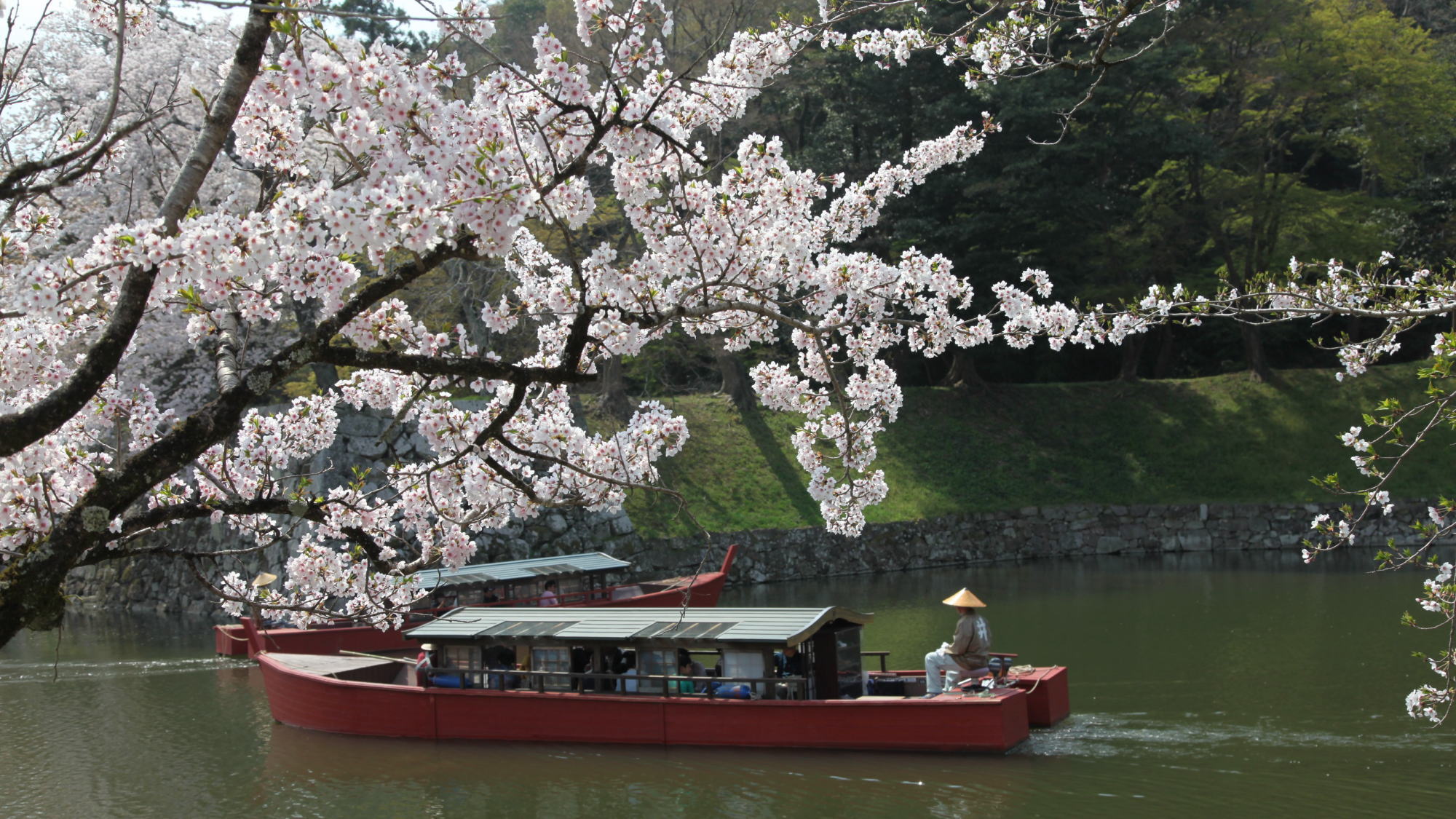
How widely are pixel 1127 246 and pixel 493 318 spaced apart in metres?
26.2

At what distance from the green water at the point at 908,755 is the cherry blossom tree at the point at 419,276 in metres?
3.22

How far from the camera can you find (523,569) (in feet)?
63.6

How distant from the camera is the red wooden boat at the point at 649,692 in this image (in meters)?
11.7

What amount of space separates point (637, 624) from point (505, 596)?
22.0ft

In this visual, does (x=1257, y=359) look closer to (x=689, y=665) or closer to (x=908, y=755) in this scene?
(x=908, y=755)

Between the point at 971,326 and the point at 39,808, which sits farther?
the point at 39,808

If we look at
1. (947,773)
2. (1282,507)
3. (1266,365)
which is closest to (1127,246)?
(1266,365)

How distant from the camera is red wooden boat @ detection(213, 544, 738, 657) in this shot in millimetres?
18172

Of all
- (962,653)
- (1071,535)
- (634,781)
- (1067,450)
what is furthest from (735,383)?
(634,781)

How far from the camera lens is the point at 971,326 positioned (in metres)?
8.55

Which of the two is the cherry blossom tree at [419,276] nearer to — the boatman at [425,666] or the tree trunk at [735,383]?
the boatman at [425,666]

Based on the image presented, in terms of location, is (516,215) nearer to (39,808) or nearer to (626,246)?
(39,808)

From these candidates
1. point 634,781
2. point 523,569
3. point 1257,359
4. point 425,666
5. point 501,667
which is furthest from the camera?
point 1257,359

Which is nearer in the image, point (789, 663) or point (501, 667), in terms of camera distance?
point (789, 663)
